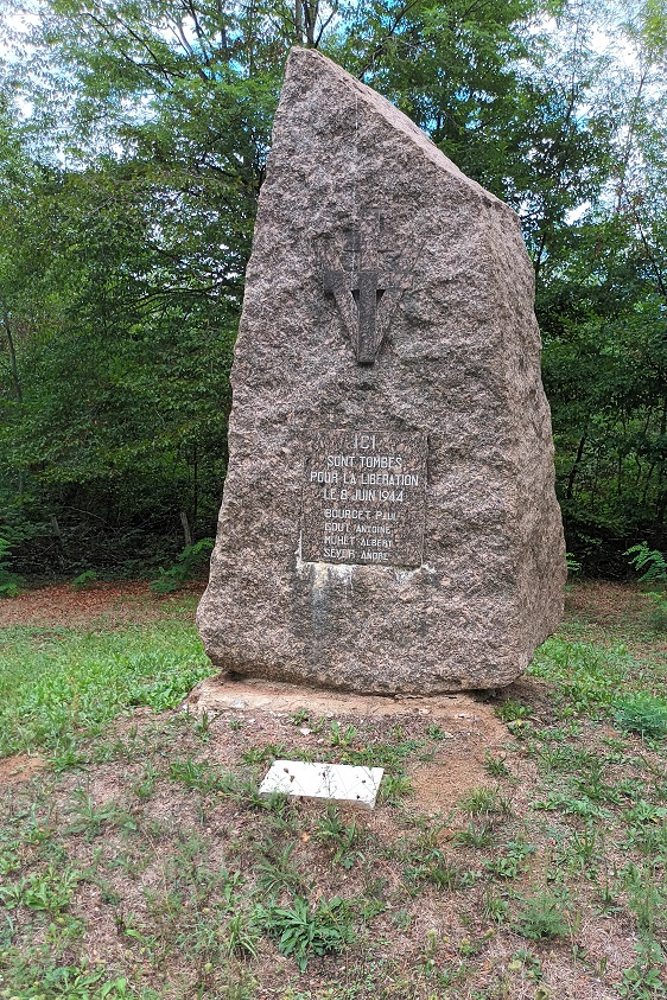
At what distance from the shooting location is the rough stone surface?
169 inches

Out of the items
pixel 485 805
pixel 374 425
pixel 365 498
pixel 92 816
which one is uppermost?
pixel 374 425

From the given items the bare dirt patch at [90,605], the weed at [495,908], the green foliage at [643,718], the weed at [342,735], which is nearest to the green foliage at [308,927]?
the weed at [495,908]

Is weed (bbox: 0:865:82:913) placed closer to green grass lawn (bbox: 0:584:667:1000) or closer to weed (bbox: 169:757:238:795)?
green grass lawn (bbox: 0:584:667:1000)

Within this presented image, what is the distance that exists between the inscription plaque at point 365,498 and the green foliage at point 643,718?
1.36 metres

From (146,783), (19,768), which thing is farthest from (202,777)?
(19,768)

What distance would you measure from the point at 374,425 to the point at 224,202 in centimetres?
758

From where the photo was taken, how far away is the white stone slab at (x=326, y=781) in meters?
3.57

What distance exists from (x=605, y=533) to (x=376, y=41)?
783cm

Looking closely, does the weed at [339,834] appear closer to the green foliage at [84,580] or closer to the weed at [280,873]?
the weed at [280,873]

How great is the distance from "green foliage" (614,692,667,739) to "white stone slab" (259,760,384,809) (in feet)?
4.80

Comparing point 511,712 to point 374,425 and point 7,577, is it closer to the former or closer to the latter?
point 374,425

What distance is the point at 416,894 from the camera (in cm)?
312

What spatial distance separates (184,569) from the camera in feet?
40.4

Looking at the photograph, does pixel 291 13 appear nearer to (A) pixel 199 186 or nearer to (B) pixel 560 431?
(A) pixel 199 186
